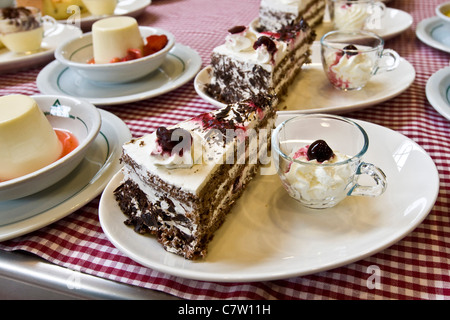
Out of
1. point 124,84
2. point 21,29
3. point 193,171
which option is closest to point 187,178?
point 193,171

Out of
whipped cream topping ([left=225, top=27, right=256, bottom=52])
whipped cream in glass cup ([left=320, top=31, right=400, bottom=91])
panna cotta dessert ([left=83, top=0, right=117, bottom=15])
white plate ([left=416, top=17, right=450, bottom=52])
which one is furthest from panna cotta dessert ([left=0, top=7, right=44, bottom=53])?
white plate ([left=416, top=17, right=450, bottom=52])

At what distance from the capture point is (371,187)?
3.49 ft

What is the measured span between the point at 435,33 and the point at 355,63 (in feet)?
2.81

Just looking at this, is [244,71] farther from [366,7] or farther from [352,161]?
[366,7]

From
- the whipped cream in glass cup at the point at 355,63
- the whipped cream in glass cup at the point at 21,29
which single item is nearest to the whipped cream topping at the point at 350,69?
the whipped cream in glass cup at the point at 355,63

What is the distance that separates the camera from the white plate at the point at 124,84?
5.73 feet

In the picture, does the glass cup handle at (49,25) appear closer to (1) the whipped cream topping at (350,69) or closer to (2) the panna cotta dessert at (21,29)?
(2) the panna cotta dessert at (21,29)

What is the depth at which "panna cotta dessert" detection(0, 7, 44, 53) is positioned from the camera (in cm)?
206

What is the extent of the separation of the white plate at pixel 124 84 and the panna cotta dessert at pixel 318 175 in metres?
0.86

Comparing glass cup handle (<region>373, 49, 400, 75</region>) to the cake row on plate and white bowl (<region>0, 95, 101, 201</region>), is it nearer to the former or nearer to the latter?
the cake row on plate

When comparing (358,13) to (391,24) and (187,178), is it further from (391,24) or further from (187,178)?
(187,178)

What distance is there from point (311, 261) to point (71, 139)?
951mm

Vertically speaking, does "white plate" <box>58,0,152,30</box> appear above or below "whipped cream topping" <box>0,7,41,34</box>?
below

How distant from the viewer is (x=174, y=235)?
3.30ft
